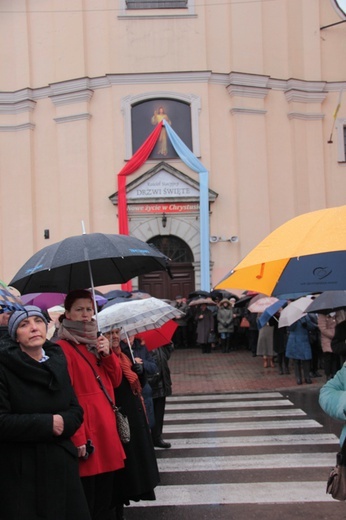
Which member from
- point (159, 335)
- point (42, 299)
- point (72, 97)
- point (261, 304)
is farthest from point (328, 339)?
point (72, 97)

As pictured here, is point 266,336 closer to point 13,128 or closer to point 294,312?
point 294,312

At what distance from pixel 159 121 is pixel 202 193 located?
10.4 ft

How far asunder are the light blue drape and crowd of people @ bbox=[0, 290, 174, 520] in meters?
17.4

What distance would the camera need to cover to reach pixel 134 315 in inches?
227

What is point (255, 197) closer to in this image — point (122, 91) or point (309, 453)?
point (122, 91)

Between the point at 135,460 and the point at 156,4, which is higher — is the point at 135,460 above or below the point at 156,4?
below

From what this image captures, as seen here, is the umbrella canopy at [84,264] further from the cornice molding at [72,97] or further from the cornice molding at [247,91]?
the cornice molding at [247,91]

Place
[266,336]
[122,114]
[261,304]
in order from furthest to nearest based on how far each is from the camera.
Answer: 1. [122,114]
2. [266,336]
3. [261,304]

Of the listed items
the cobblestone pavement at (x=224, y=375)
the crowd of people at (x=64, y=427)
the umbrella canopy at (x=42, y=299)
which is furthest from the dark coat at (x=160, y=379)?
the cobblestone pavement at (x=224, y=375)

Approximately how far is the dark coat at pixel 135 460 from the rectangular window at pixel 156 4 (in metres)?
20.7

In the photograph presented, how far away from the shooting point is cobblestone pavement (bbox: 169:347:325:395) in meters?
13.4

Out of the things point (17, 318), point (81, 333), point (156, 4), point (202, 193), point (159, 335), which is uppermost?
point (156, 4)

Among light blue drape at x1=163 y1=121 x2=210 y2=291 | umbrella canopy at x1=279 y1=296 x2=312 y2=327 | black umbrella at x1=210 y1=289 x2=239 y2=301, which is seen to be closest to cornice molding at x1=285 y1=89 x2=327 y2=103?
light blue drape at x1=163 y1=121 x2=210 y2=291

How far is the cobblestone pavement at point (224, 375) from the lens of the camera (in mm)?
13391
